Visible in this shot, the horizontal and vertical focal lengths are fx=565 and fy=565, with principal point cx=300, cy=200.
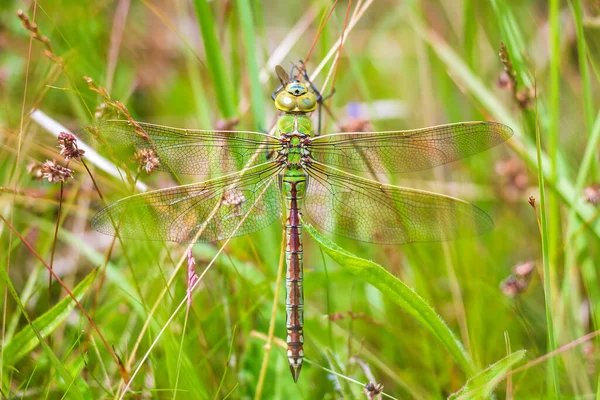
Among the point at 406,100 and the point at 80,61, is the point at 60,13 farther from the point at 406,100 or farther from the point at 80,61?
the point at 406,100

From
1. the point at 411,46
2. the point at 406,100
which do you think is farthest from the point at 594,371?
the point at 411,46

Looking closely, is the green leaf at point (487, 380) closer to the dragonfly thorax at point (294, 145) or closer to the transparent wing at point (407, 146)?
the transparent wing at point (407, 146)

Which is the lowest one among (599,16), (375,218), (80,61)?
(375,218)

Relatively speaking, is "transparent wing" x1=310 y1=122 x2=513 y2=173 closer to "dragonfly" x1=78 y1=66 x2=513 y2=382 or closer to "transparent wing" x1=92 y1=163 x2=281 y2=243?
"dragonfly" x1=78 y1=66 x2=513 y2=382

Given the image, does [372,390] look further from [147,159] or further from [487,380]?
[147,159]

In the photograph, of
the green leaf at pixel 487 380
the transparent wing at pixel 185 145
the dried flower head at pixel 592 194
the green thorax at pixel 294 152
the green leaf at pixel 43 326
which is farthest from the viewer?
the green thorax at pixel 294 152

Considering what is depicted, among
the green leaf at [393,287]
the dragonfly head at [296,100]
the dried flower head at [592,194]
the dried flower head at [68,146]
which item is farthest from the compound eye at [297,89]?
the dried flower head at [592,194]

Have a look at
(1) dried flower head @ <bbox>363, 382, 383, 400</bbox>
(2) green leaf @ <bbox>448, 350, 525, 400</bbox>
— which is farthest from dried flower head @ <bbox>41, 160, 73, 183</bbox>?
(2) green leaf @ <bbox>448, 350, 525, 400</bbox>

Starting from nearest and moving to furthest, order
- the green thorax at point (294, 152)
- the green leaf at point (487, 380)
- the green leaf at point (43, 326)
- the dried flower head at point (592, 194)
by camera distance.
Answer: the green leaf at point (487, 380) < the green leaf at point (43, 326) < the dried flower head at point (592, 194) < the green thorax at point (294, 152)
